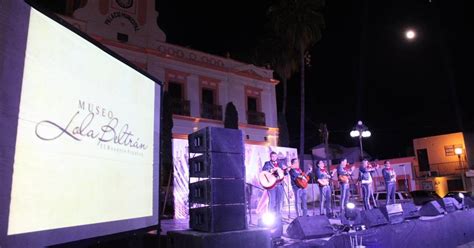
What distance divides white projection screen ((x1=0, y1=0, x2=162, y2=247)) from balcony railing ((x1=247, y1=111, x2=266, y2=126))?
1665 centimetres

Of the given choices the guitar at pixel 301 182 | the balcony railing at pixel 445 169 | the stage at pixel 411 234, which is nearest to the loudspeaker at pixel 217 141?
the stage at pixel 411 234

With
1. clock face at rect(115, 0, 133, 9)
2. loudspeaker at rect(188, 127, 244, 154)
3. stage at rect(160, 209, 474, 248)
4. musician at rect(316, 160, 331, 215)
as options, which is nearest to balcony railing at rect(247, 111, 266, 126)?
clock face at rect(115, 0, 133, 9)

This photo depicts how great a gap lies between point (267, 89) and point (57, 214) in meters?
20.2

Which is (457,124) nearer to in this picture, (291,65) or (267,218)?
(291,65)

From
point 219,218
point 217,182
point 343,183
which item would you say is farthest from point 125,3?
point 219,218

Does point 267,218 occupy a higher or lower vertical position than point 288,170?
lower

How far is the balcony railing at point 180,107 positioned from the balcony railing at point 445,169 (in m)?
23.8

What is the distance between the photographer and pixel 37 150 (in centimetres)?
331

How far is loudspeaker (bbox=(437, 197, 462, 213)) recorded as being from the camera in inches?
413

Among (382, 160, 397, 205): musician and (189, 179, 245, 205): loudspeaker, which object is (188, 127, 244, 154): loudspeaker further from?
(382, 160, 397, 205): musician

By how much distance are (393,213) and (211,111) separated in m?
13.0

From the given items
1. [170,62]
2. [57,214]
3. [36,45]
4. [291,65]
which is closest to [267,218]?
[57,214]

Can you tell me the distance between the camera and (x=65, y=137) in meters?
3.68

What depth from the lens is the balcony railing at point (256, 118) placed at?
2170 centimetres
